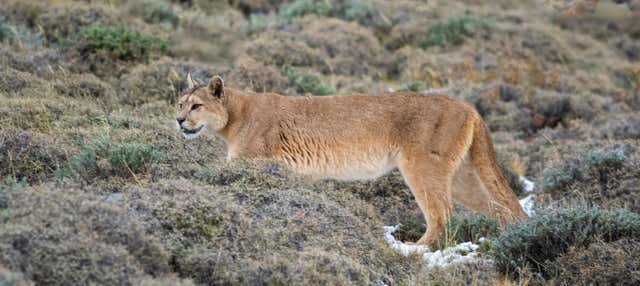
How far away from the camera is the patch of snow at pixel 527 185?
11961 millimetres

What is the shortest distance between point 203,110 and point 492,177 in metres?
3.27

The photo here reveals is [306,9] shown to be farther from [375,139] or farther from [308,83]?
[375,139]

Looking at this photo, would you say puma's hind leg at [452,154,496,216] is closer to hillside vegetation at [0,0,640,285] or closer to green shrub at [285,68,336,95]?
hillside vegetation at [0,0,640,285]

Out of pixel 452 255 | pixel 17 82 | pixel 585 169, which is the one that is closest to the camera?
pixel 452 255

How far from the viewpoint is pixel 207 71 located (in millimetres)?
14367

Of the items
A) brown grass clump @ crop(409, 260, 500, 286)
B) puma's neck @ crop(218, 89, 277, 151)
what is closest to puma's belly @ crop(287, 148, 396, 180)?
puma's neck @ crop(218, 89, 277, 151)

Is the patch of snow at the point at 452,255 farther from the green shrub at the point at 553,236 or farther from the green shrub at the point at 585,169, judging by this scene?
the green shrub at the point at 585,169

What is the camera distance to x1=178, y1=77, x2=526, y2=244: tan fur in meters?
8.67

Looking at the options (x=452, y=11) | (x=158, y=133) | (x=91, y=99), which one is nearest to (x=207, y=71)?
(x=91, y=99)

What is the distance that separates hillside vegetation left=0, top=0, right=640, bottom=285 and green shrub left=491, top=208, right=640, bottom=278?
2 centimetres

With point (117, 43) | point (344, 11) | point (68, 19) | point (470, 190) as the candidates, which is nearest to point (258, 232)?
point (470, 190)

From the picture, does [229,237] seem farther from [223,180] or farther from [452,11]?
[452,11]

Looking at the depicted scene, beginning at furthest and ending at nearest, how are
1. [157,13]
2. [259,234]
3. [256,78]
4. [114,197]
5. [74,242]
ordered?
[157,13]
[256,78]
[114,197]
[259,234]
[74,242]

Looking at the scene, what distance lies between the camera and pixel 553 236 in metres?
7.50
